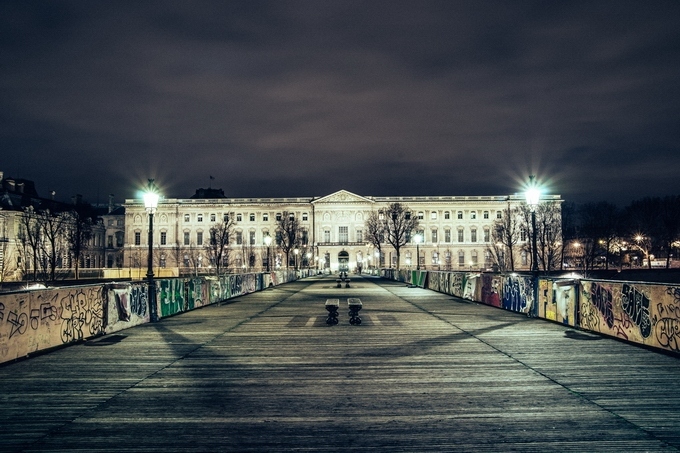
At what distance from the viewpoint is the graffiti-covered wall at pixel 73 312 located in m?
10.9

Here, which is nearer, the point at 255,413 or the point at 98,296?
the point at 255,413

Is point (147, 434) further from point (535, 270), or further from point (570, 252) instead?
point (570, 252)

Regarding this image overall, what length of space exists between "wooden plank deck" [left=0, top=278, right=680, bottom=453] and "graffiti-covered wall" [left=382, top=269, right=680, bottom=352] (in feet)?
1.60

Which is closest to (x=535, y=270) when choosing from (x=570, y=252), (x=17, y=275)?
(x=17, y=275)

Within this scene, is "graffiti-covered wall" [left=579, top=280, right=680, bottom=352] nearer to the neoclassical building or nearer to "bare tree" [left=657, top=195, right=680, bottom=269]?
"bare tree" [left=657, top=195, right=680, bottom=269]

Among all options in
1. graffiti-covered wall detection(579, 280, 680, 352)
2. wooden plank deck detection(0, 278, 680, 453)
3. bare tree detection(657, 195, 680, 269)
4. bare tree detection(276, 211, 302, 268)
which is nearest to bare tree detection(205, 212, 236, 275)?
bare tree detection(276, 211, 302, 268)

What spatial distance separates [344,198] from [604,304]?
384ft

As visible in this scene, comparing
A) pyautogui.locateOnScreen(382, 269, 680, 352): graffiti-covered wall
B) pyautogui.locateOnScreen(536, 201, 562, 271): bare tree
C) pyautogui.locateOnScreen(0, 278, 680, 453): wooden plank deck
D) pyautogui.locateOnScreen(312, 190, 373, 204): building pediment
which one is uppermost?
pyautogui.locateOnScreen(312, 190, 373, 204): building pediment

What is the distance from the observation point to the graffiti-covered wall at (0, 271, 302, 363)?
1085cm

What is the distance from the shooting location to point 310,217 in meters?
133

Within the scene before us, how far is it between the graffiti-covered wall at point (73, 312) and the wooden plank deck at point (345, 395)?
1.59ft

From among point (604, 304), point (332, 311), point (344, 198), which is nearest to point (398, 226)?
point (344, 198)

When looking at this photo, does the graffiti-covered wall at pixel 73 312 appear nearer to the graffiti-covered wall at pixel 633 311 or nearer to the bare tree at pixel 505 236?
the graffiti-covered wall at pixel 633 311

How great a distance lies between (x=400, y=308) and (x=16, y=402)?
56.0 ft
